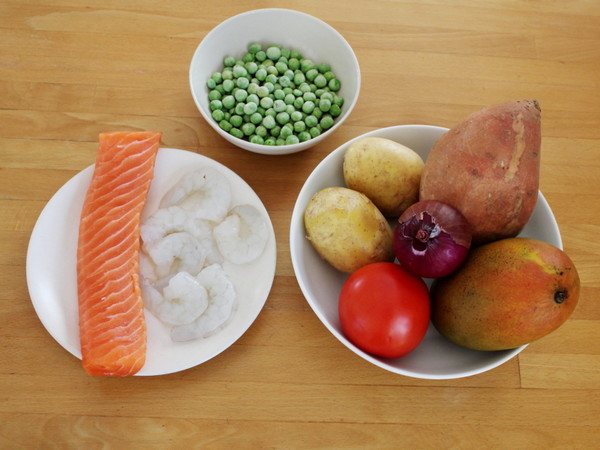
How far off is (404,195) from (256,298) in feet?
0.87

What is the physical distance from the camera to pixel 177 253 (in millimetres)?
757

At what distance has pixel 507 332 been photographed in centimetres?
60

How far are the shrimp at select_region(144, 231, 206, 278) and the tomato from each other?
24 centimetres

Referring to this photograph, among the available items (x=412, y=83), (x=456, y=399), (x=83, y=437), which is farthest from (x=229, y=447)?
(x=412, y=83)

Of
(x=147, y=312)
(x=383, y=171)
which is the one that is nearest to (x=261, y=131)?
(x=383, y=171)

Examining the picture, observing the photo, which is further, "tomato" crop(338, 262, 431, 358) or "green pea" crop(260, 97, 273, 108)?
"green pea" crop(260, 97, 273, 108)

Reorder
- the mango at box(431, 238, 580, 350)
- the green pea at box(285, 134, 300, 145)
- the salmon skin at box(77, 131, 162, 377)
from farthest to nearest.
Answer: the green pea at box(285, 134, 300, 145) → the salmon skin at box(77, 131, 162, 377) → the mango at box(431, 238, 580, 350)

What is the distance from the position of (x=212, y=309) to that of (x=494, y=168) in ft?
1.41

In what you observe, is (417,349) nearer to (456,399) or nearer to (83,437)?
(456,399)

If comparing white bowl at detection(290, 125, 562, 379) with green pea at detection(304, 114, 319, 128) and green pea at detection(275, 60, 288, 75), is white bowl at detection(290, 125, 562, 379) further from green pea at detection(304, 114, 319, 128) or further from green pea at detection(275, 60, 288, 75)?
green pea at detection(275, 60, 288, 75)

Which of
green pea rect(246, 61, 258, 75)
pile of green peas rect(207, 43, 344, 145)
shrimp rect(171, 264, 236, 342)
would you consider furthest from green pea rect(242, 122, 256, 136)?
shrimp rect(171, 264, 236, 342)

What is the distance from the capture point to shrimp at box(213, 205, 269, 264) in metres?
0.76

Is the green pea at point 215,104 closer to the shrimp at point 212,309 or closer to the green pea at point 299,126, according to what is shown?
the green pea at point 299,126

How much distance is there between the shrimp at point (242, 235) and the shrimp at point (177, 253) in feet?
0.12
